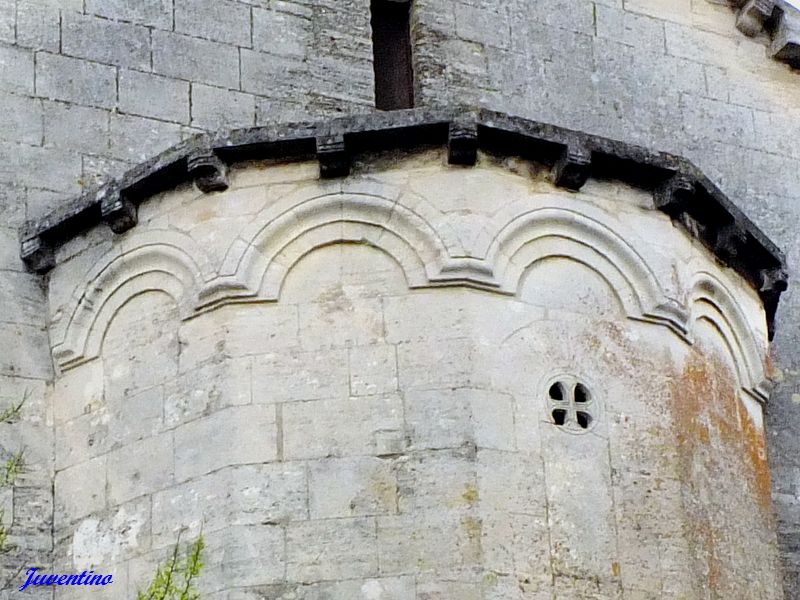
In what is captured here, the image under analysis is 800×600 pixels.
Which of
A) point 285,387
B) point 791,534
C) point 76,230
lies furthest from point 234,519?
point 791,534

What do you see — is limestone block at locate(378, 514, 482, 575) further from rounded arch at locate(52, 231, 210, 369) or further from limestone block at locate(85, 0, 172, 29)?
limestone block at locate(85, 0, 172, 29)

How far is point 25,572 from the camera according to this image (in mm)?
12086

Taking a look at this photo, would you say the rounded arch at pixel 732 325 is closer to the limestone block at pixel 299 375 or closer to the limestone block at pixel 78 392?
the limestone block at pixel 299 375

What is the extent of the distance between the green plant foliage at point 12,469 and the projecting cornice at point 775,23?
236 inches

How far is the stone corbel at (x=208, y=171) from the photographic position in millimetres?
12219

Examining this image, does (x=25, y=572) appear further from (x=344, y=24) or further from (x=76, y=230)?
(x=344, y=24)

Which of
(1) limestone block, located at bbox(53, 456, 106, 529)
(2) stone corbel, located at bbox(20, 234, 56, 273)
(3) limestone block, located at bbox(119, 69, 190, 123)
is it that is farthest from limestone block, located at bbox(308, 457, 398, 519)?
(3) limestone block, located at bbox(119, 69, 190, 123)

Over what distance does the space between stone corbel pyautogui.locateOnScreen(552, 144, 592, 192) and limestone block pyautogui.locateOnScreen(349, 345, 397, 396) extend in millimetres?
1364

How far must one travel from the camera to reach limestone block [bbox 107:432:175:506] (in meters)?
12.0

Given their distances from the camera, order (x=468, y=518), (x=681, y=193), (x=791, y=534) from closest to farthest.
Result: 1. (x=468, y=518)
2. (x=681, y=193)
3. (x=791, y=534)

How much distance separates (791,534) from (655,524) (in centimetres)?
226

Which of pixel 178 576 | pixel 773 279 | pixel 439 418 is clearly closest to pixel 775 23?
pixel 773 279

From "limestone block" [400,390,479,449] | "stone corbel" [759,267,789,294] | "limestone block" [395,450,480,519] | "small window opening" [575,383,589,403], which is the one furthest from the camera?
"stone corbel" [759,267,789,294]

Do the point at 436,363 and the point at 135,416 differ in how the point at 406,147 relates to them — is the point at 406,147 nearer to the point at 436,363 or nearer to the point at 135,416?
the point at 436,363
